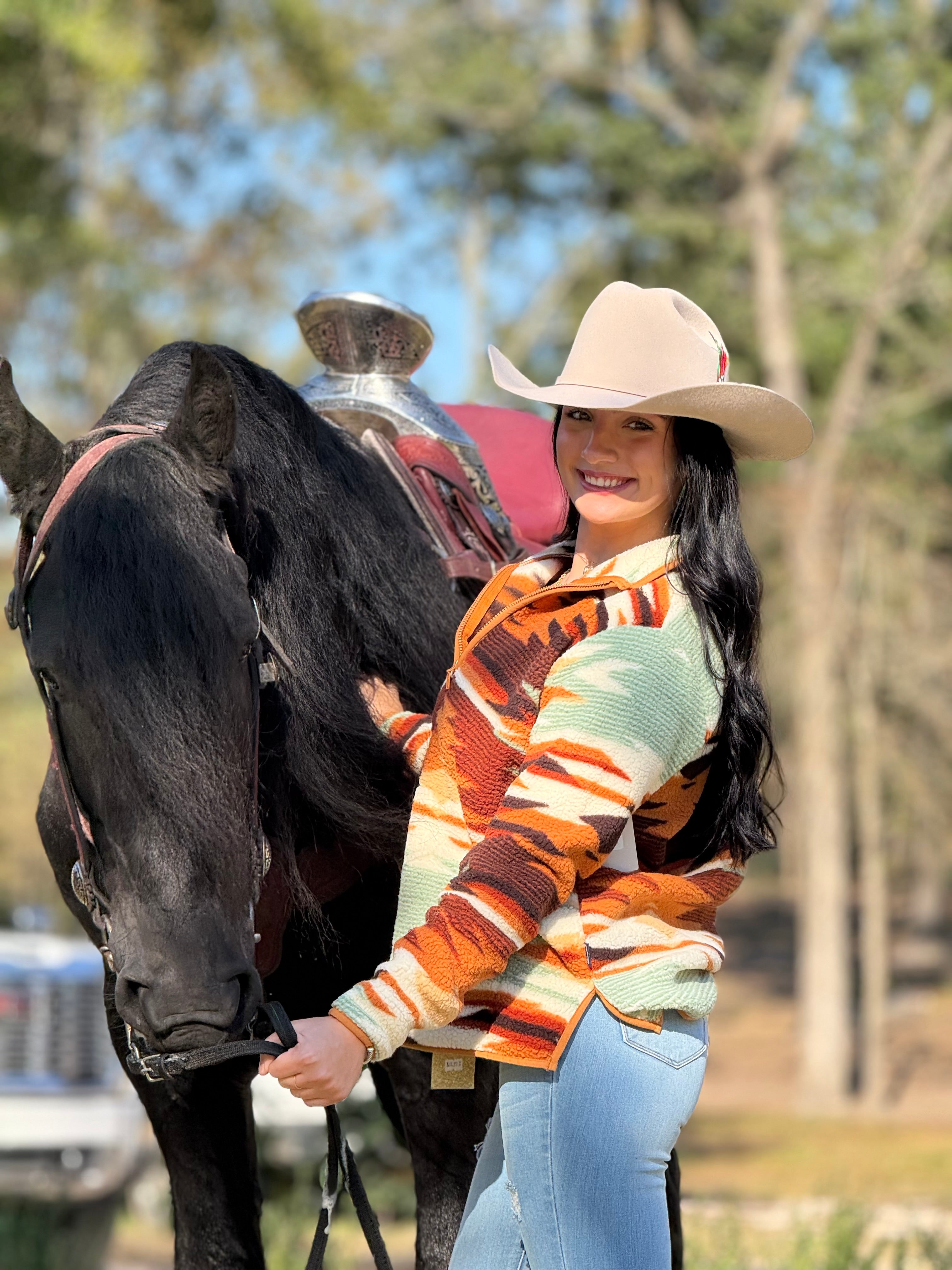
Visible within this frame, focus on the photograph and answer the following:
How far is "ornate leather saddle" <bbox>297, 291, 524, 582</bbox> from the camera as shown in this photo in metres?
2.92

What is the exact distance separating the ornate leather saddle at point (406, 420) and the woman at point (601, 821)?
74 centimetres

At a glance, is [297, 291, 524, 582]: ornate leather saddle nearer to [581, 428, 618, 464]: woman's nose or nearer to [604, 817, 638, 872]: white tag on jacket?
[581, 428, 618, 464]: woman's nose

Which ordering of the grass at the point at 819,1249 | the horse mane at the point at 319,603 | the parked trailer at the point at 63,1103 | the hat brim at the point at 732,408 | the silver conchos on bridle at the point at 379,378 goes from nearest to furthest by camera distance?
the hat brim at the point at 732,408 → the horse mane at the point at 319,603 → the silver conchos on bridle at the point at 379,378 → the grass at the point at 819,1249 → the parked trailer at the point at 63,1103

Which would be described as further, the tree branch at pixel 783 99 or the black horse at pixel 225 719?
the tree branch at pixel 783 99

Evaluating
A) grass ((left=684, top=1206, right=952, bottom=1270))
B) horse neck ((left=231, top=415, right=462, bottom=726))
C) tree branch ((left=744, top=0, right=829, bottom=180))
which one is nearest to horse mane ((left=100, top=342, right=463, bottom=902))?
horse neck ((left=231, top=415, right=462, bottom=726))

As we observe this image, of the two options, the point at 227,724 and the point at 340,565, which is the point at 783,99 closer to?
the point at 340,565

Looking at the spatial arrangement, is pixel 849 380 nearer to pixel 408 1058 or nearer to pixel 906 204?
pixel 906 204

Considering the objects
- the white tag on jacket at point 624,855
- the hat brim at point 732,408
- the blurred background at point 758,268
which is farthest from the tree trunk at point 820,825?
the white tag on jacket at point 624,855

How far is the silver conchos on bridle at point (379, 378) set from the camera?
3271mm

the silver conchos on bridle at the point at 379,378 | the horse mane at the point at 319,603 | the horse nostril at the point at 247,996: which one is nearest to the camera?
the horse nostril at the point at 247,996

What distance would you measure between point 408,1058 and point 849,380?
1497 centimetres

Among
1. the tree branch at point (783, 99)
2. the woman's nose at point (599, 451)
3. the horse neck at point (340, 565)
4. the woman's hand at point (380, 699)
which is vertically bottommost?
the woman's hand at point (380, 699)

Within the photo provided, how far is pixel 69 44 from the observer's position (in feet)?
25.0

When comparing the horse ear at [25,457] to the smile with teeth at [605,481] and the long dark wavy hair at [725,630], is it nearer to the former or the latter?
the smile with teeth at [605,481]
